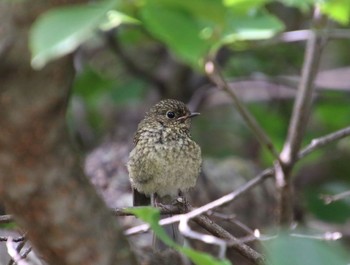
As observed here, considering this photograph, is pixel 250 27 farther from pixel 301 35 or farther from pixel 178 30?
pixel 301 35

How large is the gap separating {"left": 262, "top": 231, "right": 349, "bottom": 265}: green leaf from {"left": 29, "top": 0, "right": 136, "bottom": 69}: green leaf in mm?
464

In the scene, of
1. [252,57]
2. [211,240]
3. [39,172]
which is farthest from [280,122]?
[39,172]

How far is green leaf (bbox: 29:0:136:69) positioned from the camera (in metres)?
1.34

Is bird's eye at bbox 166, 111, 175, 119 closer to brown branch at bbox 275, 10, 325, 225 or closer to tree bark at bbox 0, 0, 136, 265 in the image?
brown branch at bbox 275, 10, 325, 225

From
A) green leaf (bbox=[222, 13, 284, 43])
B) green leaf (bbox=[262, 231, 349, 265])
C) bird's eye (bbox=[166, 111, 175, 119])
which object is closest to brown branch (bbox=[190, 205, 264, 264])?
green leaf (bbox=[222, 13, 284, 43])

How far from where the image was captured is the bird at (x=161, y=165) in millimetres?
4172

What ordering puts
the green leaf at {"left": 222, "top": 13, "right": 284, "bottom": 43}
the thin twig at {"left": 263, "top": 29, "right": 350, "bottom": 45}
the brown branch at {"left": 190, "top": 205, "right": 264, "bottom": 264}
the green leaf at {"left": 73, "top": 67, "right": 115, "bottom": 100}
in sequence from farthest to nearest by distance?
the green leaf at {"left": 73, "top": 67, "right": 115, "bottom": 100}, the thin twig at {"left": 263, "top": 29, "right": 350, "bottom": 45}, the brown branch at {"left": 190, "top": 205, "right": 264, "bottom": 264}, the green leaf at {"left": 222, "top": 13, "right": 284, "bottom": 43}

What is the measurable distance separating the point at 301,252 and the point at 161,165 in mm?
2789

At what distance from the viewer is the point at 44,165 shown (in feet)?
5.60

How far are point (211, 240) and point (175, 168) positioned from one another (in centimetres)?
214

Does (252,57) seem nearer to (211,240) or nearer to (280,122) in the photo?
(280,122)

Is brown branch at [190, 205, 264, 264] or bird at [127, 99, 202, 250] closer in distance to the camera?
brown branch at [190, 205, 264, 264]

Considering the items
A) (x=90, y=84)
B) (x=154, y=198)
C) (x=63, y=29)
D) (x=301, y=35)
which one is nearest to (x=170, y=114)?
(x=154, y=198)

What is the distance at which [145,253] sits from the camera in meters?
4.27
